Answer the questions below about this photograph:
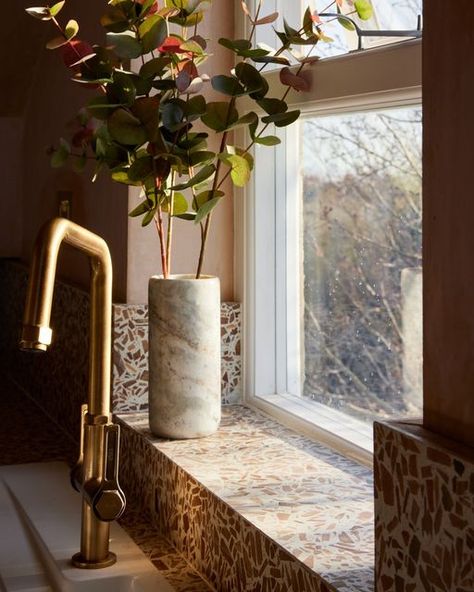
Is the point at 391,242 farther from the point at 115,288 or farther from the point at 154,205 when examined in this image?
the point at 115,288

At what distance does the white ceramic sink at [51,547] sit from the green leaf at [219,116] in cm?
60

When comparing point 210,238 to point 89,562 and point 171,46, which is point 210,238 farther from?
point 89,562

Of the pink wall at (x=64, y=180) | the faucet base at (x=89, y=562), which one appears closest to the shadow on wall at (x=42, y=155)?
the pink wall at (x=64, y=180)

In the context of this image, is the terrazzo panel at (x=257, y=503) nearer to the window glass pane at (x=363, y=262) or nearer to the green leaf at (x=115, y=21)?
the window glass pane at (x=363, y=262)

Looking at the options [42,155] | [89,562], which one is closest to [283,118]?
[89,562]

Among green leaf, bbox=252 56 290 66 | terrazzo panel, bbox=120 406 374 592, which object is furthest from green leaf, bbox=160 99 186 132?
terrazzo panel, bbox=120 406 374 592

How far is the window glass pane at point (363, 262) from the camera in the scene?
140 centimetres

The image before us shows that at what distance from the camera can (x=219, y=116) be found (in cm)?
147

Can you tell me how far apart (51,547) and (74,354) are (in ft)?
2.40

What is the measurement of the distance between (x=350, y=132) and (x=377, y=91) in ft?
0.44

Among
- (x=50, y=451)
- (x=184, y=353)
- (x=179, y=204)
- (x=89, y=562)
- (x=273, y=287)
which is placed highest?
(x=179, y=204)

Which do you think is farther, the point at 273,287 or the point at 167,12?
the point at 273,287

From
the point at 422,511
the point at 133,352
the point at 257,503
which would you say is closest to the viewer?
the point at 422,511

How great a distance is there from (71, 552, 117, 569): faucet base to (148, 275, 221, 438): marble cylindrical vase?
0.26m
